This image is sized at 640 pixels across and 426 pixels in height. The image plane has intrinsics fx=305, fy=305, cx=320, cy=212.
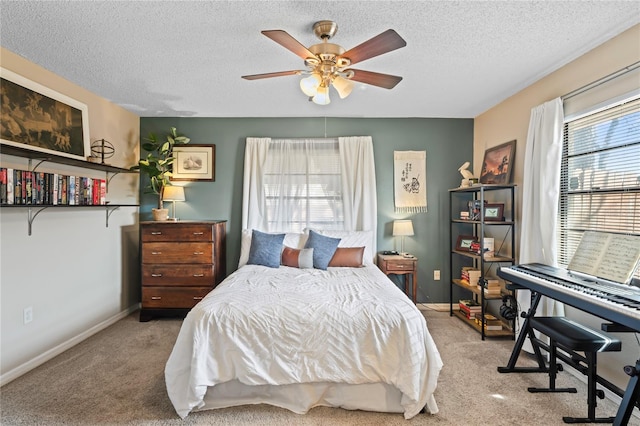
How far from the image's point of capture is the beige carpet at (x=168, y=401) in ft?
6.34

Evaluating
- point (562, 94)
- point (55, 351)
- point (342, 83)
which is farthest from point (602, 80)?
point (55, 351)

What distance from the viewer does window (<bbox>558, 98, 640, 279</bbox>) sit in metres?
2.11

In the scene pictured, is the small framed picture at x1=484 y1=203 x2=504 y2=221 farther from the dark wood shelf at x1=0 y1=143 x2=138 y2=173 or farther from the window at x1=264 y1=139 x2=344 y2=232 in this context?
the dark wood shelf at x1=0 y1=143 x2=138 y2=173

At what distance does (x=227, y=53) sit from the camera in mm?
2457

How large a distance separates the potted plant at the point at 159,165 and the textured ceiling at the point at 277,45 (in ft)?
1.86

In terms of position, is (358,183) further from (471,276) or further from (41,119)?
(41,119)

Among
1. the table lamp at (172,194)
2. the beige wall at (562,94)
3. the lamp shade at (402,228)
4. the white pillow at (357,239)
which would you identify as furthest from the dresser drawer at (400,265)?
the table lamp at (172,194)

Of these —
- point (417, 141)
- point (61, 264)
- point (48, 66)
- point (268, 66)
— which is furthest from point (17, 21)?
point (417, 141)

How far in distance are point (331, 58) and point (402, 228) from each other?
242cm

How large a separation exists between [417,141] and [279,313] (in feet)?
10.3

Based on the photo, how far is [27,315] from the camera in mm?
2537

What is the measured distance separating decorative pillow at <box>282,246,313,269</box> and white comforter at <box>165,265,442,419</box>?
4.47 ft

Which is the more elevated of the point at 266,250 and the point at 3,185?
the point at 3,185

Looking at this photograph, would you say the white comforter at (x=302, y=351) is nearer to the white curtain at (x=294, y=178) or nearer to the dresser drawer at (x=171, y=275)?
the dresser drawer at (x=171, y=275)
